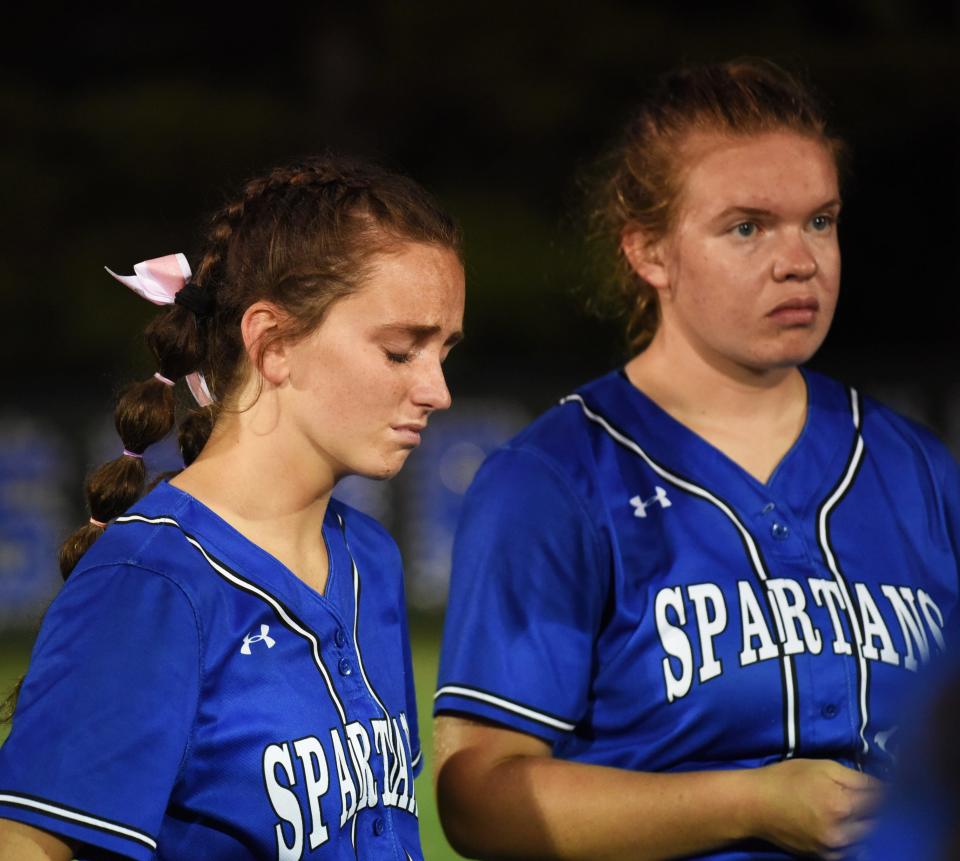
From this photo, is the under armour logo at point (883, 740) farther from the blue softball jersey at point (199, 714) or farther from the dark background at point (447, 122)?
the dark background at point (447, 122)

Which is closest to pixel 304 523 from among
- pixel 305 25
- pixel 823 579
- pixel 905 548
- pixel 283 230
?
pixel 283 230

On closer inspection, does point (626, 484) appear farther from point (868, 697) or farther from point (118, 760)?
point (118, 760)

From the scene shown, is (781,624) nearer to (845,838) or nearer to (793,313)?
(845,838)

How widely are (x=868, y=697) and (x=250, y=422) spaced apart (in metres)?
1.12

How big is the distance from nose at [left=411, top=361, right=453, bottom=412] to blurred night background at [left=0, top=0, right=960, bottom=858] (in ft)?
37.0

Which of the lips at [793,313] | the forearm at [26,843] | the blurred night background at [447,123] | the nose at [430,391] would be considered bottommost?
the forearm at [26,843]

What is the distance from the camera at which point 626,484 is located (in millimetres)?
2801

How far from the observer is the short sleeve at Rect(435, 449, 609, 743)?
2688 millimetres

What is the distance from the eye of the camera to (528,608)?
271 centimetres

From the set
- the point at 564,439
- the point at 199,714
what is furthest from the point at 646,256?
the point at 199,714

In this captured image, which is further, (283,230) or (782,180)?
(782,180)

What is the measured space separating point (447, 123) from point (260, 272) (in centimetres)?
1404

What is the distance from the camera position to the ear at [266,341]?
87.4 inches

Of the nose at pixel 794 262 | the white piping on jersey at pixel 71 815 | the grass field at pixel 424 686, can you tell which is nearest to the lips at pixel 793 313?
the nose at pixel 794 262
